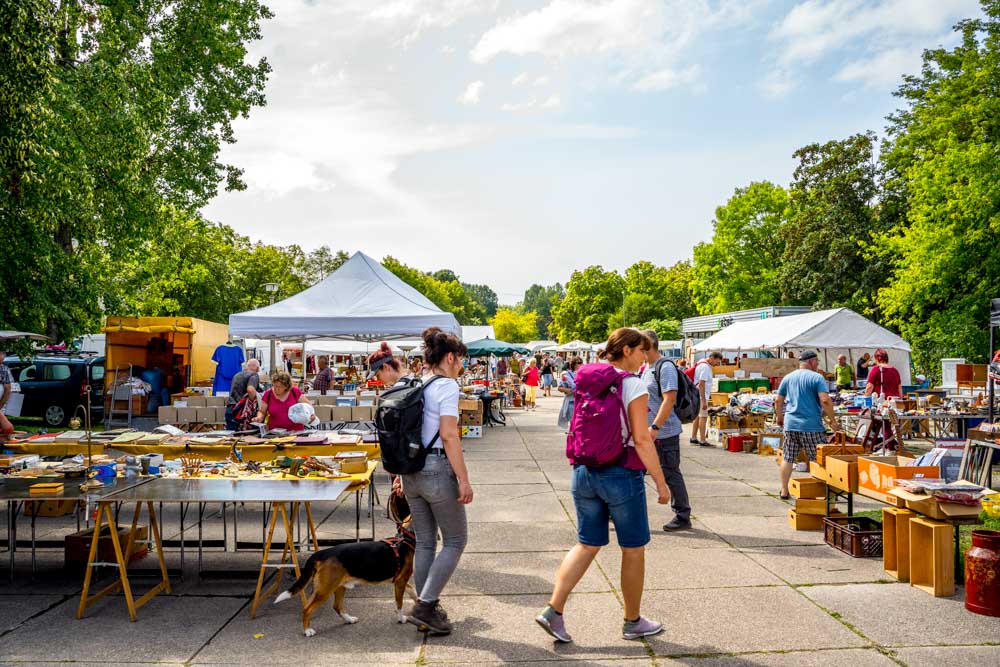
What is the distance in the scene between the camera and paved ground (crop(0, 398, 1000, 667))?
4344mm

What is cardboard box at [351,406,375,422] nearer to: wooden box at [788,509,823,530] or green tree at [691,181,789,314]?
wooden box at [788,509,823,530]

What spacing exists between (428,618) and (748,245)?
50512 mm

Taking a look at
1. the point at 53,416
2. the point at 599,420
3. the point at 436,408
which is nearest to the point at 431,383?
the point at 436,408

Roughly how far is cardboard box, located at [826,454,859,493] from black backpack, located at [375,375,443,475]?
4113 millimetres

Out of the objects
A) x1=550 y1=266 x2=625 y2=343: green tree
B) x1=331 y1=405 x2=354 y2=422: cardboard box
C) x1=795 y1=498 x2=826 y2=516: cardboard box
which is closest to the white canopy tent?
x1=331 y1=405 x2=354 y2=422: cardboard box

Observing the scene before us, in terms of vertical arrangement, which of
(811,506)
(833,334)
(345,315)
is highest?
(345,315)

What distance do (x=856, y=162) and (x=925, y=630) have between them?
40352mm

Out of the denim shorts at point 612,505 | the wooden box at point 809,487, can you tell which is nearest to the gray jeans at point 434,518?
Answer: the denim shorts at point 612,505

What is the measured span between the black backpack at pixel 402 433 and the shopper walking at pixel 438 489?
0.15 ft

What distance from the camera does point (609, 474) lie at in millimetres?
4316

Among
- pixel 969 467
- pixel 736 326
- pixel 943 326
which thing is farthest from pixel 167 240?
pixel 943 326

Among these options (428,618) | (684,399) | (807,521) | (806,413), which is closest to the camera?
(428,618)

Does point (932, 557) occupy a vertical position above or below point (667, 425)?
below

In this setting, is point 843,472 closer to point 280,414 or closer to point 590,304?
point 280,414
